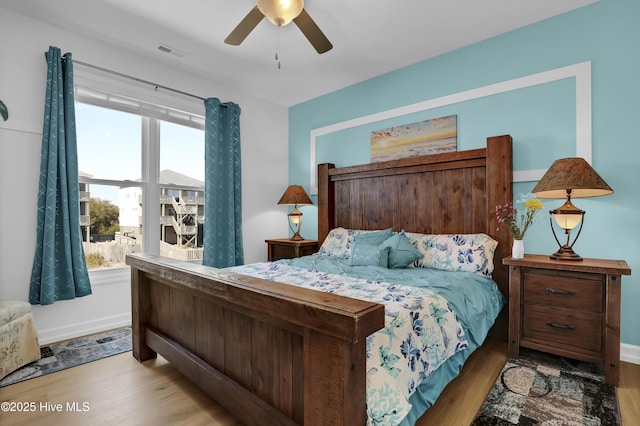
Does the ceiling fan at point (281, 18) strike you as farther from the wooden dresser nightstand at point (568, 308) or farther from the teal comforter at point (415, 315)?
the wooden dresser nightstand at point (568, 308)

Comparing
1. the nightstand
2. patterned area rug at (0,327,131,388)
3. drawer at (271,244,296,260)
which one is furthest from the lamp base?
patterned area rug at (0,327,131,388)

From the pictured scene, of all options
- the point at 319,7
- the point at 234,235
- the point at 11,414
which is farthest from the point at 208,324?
the point at 319,7

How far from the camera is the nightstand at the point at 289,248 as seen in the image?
12.7ft

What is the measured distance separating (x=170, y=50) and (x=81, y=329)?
2.79 m

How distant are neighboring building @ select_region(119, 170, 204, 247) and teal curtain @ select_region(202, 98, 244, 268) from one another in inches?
10.8

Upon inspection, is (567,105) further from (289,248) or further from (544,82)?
(289,248)

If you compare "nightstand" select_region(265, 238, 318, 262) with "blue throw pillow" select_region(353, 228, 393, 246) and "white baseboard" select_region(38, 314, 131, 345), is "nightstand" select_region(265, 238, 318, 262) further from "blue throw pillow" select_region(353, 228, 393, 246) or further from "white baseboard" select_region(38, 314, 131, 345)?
"white baseboard" select_region(38, 314, 131, 345)

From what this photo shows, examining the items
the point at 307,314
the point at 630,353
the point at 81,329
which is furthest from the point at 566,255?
the point at 81,329

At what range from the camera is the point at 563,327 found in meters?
2.20

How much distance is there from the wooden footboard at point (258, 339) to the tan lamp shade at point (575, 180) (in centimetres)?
186

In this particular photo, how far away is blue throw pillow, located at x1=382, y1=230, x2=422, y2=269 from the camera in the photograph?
271 cm

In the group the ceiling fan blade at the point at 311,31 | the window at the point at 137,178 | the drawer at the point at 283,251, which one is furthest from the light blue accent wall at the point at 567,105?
the window at the point at 137,178

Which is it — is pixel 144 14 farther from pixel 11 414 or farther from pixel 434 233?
pixel 434 233

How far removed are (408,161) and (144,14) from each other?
2.70 metres
